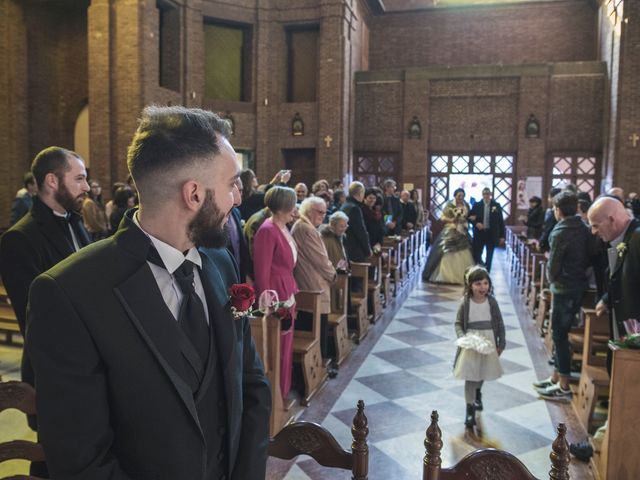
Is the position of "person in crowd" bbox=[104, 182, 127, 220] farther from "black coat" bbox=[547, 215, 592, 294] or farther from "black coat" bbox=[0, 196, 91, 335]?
"black coat" bbox=[547, 215, 592, 294]

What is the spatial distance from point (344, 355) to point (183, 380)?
5.30 m

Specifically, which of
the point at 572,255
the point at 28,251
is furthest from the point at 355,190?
the point at 28,251

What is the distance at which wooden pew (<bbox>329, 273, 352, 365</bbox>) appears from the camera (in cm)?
634

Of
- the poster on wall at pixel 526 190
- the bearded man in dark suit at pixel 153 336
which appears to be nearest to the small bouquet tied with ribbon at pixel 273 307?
the bearded man in dark suit at pixel 153 336

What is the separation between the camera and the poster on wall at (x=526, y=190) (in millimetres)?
18172

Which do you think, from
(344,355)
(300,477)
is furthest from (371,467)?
(344,355)

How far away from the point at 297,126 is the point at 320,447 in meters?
16.2

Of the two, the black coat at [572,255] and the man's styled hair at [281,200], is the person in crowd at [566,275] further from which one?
the man's styled hair at [281,200]

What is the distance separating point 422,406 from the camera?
522cm

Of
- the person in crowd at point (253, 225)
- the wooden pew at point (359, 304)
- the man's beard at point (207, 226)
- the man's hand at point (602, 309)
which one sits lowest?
the wooden pew at point (359, 304)

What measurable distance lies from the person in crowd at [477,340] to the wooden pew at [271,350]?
1.54 metres

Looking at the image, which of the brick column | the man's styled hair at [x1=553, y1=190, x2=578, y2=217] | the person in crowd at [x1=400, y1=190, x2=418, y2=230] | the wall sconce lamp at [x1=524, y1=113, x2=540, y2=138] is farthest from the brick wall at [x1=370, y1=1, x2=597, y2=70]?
the man's styled hair at [x1=553, y1=190, x2=578, y2=217]

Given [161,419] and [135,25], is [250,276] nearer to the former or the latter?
[161,419]

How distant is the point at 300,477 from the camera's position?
3.90 m
